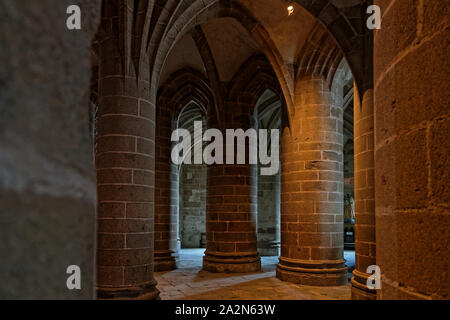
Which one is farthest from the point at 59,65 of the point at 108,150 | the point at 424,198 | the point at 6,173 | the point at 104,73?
the point at 104,73

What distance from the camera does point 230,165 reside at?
30.9ft

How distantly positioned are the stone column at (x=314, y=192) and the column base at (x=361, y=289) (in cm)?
188

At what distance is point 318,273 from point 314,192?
1.55 metres

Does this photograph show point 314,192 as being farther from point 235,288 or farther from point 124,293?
point 124,293

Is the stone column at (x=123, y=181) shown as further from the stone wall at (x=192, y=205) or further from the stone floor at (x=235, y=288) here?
the stone wall at (x=192, y=205)

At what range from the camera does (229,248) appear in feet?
30.6

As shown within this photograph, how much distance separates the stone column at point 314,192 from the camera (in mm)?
7609

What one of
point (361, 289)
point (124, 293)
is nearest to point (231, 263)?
point (361, 289)

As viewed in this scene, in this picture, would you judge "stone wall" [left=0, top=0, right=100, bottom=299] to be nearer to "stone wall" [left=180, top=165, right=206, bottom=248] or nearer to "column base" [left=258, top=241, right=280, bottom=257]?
"column base" [left=258, top=241, right=280, bottom=257]

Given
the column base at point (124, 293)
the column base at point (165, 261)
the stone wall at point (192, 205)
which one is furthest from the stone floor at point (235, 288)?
the stone wall at point (192, 205)

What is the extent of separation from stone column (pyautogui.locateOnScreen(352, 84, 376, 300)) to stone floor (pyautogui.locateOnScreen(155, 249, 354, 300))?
3.51ft

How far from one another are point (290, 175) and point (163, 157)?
3633 millimetres

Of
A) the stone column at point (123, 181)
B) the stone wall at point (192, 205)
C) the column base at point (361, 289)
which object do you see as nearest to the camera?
the stone column at point (123, 181)

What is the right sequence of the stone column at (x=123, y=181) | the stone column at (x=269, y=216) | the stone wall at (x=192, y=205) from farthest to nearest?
the stone wall at (x=192, y=205), the stone column at (x=269, y=216), the stone column at (x=123, y=181)
